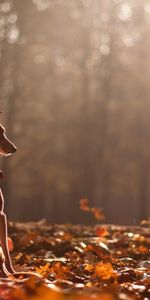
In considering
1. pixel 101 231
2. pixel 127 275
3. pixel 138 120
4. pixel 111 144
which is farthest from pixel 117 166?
pixel 127 275

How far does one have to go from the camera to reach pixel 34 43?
27.2 meters

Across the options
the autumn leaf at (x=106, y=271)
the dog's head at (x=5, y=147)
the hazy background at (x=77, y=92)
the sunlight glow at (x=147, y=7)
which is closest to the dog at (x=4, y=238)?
the dog's head at (x=5, y=147)

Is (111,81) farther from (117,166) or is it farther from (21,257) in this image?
(21,257)

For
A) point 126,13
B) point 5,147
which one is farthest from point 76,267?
point 126,13

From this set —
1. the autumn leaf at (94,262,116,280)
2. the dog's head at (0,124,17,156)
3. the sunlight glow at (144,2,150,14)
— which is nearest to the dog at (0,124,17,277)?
the dog's head at (0,124,17,156)

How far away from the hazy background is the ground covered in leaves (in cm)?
1432

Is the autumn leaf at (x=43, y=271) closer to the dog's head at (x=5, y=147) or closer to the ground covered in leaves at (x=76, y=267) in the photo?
the ground covered in leaves at (x=76, y=267)

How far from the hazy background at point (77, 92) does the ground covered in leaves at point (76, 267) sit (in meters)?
14.3

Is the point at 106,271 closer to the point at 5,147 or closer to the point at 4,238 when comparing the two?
the point at 4,238

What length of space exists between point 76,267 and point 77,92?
2523 centimetres

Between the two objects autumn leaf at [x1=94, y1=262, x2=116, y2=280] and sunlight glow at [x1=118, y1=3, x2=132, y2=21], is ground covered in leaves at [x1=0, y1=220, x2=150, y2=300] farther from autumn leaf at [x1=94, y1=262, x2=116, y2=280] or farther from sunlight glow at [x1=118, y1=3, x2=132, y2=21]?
sunlight glow at [x1=118, y1=3, x2=132, y2=21]

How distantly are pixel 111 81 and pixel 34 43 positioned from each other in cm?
483

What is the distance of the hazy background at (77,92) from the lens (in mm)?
26984

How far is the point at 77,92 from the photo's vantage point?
31.3m
